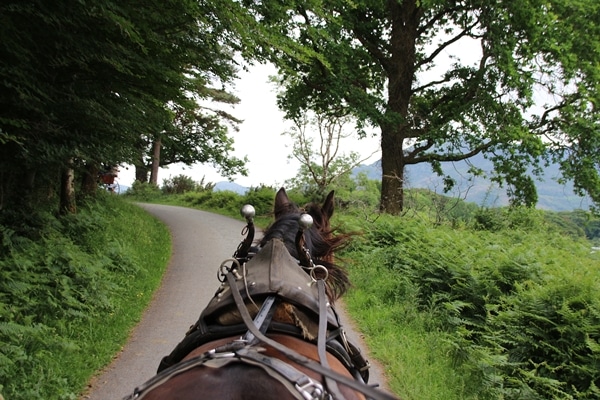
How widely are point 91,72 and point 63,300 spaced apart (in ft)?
9.99

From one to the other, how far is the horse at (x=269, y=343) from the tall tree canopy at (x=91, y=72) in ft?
11.7

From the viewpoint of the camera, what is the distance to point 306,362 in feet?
4.94

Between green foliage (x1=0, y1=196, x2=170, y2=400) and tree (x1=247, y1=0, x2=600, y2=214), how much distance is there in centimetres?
753

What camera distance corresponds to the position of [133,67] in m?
6.36

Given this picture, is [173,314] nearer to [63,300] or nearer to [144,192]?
[63,300]

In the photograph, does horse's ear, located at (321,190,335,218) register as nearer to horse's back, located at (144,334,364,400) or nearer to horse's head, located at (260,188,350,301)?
horse's head, located at (260,188,350,301)

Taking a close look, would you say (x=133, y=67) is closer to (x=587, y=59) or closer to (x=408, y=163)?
(x=408, y=163)

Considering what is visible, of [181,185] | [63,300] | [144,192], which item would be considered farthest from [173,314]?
[181,185]

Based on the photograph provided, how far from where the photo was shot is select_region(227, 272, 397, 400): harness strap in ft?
4.32

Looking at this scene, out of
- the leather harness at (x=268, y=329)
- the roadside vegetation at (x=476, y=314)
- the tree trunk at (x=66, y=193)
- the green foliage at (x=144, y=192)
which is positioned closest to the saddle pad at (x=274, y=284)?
the leather harness at (x=268, y=329)

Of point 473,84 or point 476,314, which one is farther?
point 473,84

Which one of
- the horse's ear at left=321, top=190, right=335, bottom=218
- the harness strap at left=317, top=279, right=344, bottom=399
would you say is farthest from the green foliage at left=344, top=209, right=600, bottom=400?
the harness strap at left=317, top=279, right=344, bottom=399

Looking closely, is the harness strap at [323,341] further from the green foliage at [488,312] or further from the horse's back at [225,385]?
the green foliage at [488,312]

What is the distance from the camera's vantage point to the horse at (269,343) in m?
1.60
